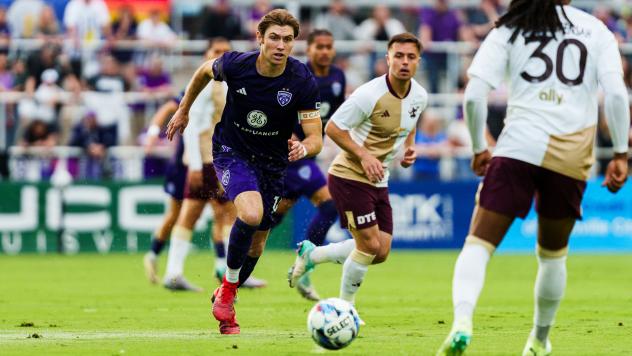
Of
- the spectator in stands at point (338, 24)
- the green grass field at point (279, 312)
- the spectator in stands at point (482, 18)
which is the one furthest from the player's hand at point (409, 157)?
the spectator in stands at point (482, 18)

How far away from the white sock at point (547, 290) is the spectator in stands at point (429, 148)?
16035mm

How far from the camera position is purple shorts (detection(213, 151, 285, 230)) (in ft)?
33.2

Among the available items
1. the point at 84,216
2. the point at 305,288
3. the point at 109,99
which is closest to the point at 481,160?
the point at 305,288

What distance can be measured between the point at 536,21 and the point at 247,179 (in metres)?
3.32

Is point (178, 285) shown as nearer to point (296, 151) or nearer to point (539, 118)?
point (296, 151)

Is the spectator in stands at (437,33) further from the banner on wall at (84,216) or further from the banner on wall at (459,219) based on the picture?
the banner on wall at (84,216)

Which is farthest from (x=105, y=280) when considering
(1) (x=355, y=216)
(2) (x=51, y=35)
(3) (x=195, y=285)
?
(2) (x=51, y=35)

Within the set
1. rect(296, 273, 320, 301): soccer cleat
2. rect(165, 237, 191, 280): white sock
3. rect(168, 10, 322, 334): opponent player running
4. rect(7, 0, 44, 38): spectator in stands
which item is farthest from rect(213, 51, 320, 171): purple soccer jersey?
rect(7, 0, 44, 38): spectator in stands

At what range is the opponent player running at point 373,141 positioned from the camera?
35.8 ft

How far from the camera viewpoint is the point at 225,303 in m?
9.98

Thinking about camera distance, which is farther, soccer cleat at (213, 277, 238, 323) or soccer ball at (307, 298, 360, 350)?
soccer cleat at (213, 277, 238, 323)

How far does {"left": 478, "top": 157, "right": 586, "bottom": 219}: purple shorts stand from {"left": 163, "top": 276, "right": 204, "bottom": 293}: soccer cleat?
7855mm

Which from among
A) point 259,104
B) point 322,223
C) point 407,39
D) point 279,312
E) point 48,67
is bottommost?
point 279,312

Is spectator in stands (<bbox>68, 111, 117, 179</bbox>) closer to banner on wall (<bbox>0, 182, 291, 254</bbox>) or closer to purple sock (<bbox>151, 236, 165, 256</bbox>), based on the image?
banner on wall (<bbox>0, 182, 291, 254</bbox>)
